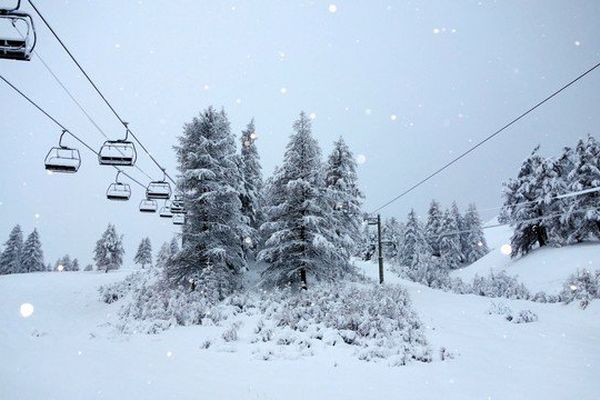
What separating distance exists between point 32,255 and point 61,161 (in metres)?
66.3

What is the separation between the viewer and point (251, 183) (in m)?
31.1

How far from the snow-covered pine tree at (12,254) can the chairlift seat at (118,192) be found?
207 ft

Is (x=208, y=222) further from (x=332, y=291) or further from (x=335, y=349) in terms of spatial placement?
(x=335, y=349)

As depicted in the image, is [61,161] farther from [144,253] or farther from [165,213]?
[144,253]

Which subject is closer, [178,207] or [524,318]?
[524,318]

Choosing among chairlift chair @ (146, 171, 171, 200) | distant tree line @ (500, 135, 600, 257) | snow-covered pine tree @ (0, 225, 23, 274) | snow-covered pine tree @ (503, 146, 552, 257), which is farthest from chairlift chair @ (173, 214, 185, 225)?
snow-covered pine tree @ (0, 225, 23, 274)

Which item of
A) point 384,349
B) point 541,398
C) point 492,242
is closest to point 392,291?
point 384,349

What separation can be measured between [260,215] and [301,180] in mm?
9030

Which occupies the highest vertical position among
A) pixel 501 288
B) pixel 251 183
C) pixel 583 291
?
pixel 251 183

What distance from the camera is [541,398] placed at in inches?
299

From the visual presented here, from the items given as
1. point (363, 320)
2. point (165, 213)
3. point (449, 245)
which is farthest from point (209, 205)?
point (449, 245)

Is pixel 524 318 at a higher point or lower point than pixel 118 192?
lower

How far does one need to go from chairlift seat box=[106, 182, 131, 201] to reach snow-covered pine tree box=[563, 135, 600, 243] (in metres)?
37.7

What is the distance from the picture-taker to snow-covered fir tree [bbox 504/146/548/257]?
3994cm
